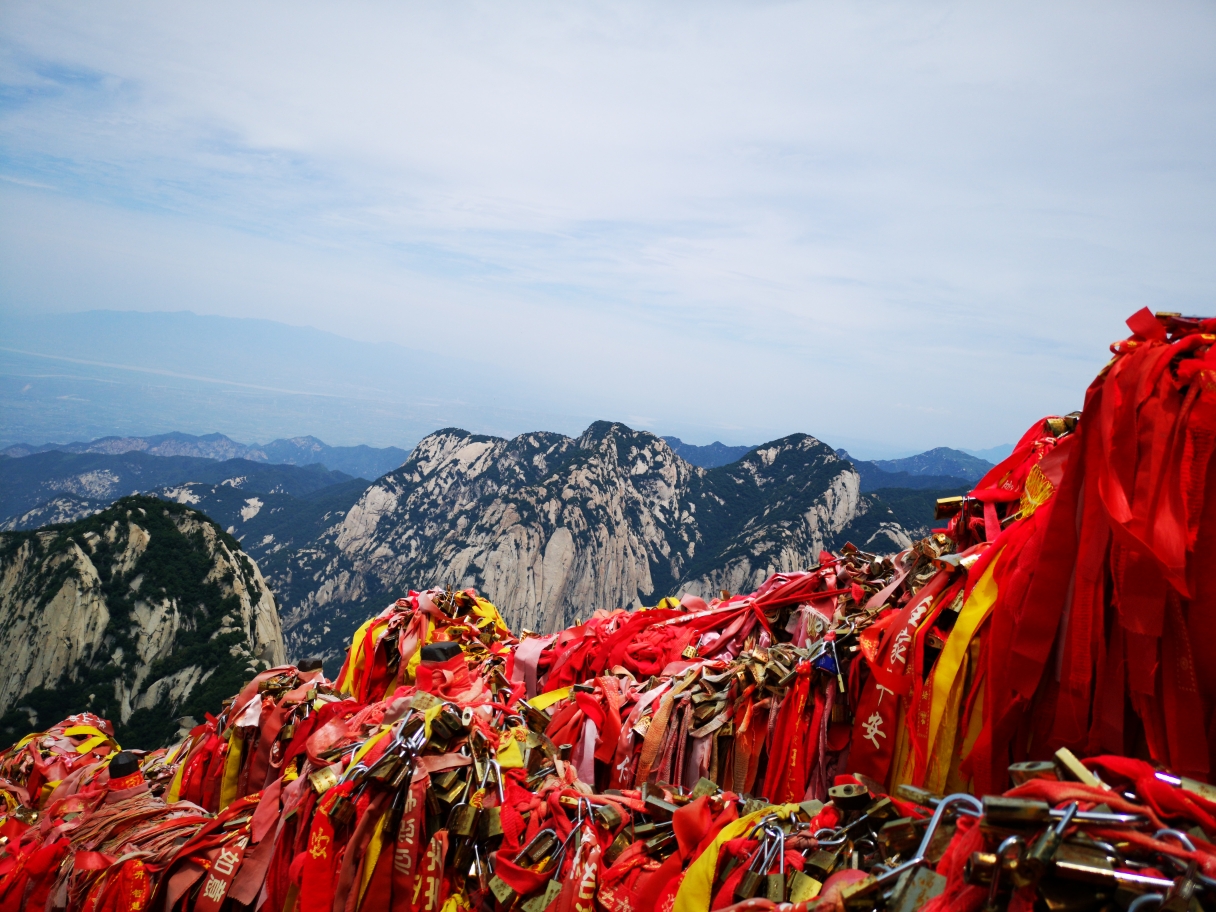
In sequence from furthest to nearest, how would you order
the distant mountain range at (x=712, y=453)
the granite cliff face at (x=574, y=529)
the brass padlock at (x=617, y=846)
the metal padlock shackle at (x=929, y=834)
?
the distant mountain range at (x=712, y=453) < the granite cliff face at (x=574, y=529) < the brass padlock at (x=617, y=846) < the metal padlock shackle at (x=929, y=834)

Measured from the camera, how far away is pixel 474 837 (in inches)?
148

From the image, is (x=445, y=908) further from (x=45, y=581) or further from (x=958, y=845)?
(x=45, y=581)

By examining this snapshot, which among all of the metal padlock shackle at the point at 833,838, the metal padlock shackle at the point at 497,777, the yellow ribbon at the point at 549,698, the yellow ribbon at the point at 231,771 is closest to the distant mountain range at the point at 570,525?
the yellow ribbon at the point at 549,698

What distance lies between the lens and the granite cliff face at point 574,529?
73.4 m

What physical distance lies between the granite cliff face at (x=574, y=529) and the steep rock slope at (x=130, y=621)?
80.6 ft

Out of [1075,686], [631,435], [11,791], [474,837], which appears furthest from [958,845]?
[631,435]

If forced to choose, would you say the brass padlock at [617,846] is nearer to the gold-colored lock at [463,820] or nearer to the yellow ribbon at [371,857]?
the gold-colored lock at [463,820]

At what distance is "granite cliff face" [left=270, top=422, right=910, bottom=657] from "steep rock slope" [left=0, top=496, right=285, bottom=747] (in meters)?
24.6

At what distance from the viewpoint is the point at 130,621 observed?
174ft

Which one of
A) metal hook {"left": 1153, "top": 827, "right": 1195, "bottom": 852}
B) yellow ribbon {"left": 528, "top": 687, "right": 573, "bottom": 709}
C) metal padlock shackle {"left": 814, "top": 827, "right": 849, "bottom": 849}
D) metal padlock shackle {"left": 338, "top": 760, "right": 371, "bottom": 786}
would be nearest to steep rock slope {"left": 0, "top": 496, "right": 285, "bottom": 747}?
yellow ribbon {"left": 528, "top": 687, "right": 573, "bottom": 709}

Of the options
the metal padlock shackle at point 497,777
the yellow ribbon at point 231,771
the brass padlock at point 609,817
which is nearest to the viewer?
the brass padlock at point 609,817

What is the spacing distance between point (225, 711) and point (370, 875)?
9.51ft

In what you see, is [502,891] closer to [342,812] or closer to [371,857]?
[371,857]

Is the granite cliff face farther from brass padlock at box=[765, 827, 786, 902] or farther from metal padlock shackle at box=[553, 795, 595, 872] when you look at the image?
brass padlock at box=[765, 827, 786, 902]
